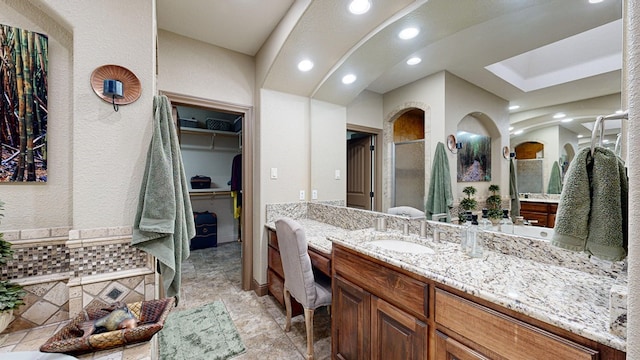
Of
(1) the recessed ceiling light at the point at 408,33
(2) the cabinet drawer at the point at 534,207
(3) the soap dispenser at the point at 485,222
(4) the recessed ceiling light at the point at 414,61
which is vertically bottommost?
(3) the soap dispenser at the point at 485,222

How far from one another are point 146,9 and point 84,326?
178 centimetres

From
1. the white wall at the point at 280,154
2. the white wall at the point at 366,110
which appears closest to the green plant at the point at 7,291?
the white wall at the point at 280,154

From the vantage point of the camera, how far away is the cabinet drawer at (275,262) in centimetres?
238

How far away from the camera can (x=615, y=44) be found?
1007 mm

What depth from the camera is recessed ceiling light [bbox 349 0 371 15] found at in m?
1.71

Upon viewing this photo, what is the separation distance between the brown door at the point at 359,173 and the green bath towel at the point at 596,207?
152cm

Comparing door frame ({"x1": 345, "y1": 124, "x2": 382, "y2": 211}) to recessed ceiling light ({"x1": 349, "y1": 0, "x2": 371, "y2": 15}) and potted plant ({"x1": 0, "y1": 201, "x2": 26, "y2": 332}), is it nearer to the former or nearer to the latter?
recessed ceiling light ({"x1": 349, "y1": 0, "x2": 371, "y2": 15})

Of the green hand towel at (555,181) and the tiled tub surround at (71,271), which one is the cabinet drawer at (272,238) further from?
the green hand towel at (555,181)

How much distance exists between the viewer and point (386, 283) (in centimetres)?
123

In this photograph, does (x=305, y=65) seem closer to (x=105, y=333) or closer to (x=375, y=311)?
(x=375, y=311)

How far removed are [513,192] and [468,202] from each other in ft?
0.78

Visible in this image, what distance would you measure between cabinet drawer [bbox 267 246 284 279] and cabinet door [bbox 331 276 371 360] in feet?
2.93

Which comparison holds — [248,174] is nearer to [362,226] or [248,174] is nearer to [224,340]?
[362,226]

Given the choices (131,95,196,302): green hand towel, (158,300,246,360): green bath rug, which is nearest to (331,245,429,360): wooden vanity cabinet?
(158,300,246,360): green bath rug
